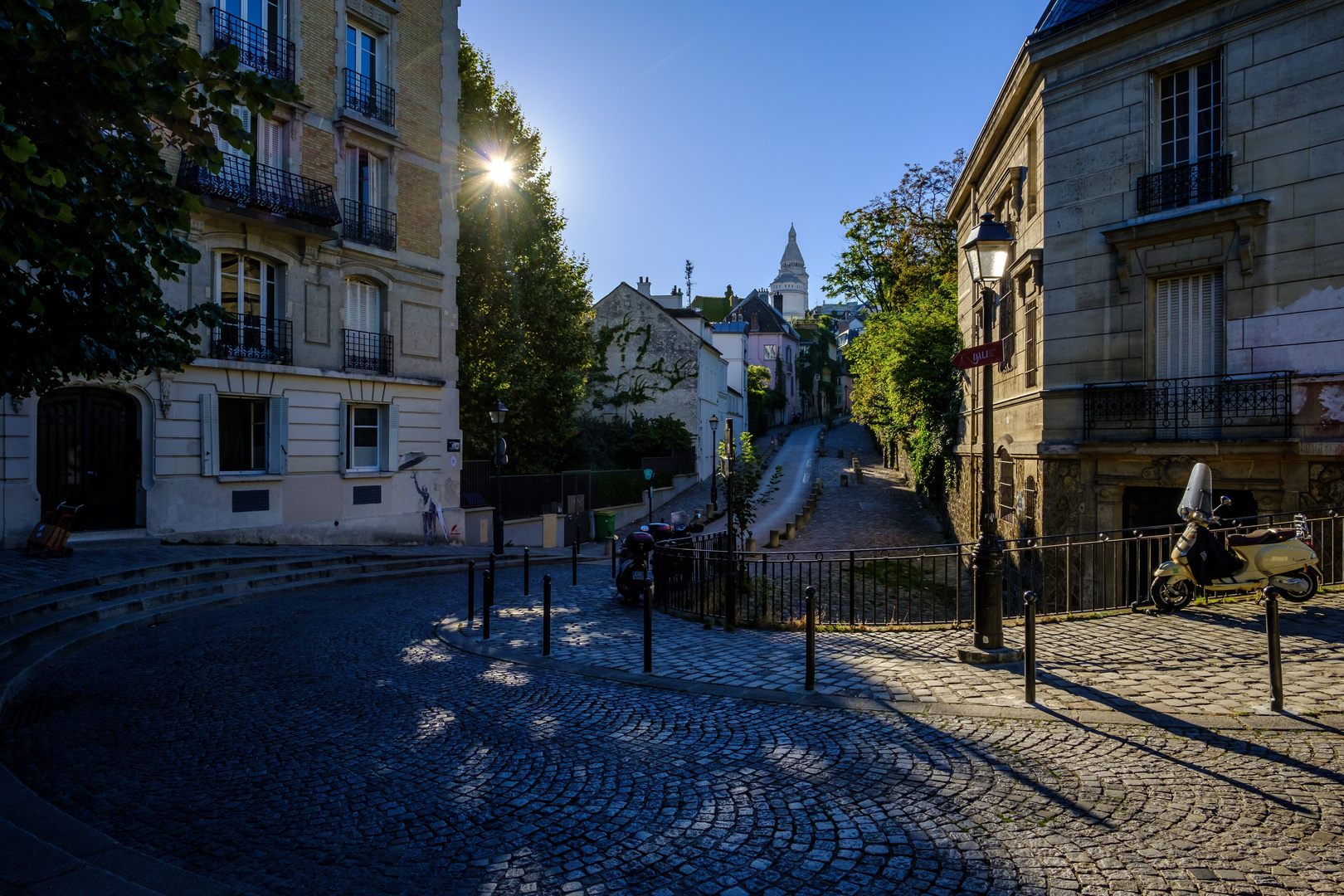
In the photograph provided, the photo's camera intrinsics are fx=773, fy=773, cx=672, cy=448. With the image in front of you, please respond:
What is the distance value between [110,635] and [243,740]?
516 centimetres

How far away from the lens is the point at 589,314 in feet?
108

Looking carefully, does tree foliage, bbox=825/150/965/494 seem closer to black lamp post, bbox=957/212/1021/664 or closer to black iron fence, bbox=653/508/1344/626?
black iron fence, bbox=653/508/1344/626

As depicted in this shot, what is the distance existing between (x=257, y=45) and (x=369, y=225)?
14.5 feet

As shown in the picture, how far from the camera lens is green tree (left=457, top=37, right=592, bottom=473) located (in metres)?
26.7

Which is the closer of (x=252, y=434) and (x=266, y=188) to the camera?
(x=266, y=188)

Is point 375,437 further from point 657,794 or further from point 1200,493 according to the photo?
point 1200,493

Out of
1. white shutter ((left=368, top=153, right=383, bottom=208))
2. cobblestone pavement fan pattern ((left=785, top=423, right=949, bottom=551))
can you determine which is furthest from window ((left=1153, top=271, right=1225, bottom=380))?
white shutter ((left=368, top=153, right=383, bottom=208))

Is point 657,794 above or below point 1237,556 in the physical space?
below

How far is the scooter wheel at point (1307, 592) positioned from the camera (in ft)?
28.8

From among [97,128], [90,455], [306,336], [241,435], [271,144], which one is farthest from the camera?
[306,336]

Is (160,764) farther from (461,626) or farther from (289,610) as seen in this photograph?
(289,610)

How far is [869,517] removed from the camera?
2870cm

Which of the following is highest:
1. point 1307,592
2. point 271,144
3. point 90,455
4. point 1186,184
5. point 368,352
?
point 271,144

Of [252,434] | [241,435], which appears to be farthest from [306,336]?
[241,435]
